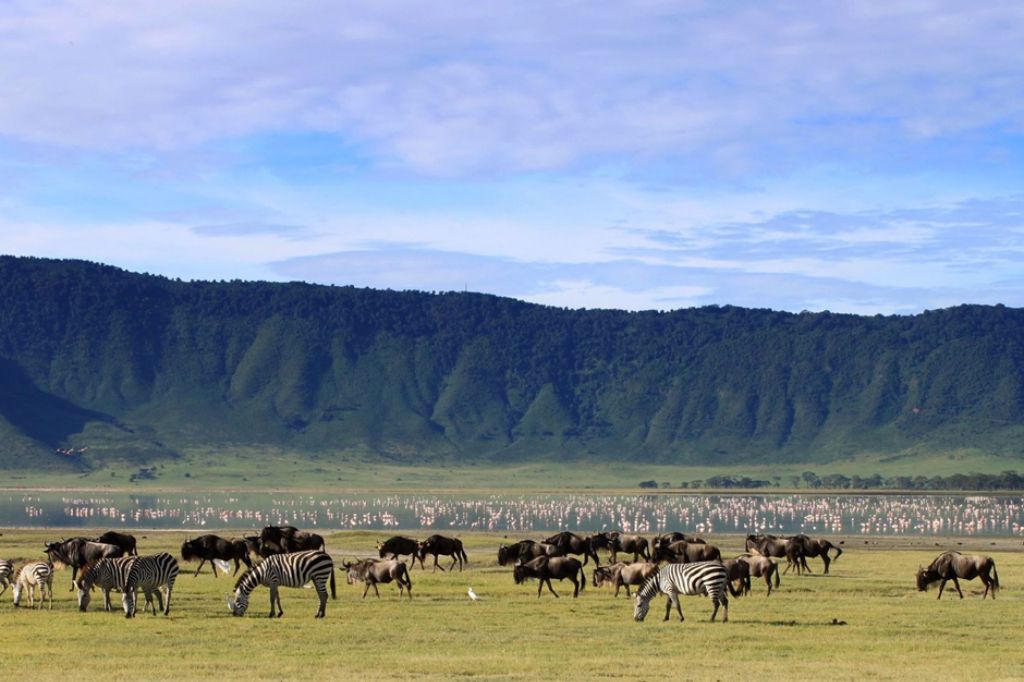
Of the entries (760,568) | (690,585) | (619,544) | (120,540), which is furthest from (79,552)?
(760,568)

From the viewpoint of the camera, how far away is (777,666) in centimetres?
2484

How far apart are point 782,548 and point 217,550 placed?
51.9 ft

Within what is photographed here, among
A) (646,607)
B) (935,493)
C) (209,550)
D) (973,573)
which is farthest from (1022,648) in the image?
(935,493)

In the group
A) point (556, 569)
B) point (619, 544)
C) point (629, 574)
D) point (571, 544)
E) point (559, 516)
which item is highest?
point (571, 544)

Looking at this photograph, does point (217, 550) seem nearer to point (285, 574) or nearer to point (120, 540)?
point (120, 540)

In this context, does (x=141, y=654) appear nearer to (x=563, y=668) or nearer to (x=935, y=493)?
(x=563, y=668)

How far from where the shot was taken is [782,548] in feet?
146

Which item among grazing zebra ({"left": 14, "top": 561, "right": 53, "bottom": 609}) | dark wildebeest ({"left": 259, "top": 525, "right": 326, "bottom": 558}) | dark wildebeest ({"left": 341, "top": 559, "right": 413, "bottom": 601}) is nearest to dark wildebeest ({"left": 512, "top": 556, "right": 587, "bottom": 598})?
dark wildebeest ({"left": 341, "top": 559, "right": 413, "bottom": 601})

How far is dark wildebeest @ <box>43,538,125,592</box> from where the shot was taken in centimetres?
3638

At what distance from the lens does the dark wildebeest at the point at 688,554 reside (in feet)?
128

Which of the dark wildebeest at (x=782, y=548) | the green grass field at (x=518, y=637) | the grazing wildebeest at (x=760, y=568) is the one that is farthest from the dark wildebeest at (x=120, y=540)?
the dark wildebeest at (x=782, y=548)

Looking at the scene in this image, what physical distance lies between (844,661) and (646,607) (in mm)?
5897

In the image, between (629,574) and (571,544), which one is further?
(571,544)

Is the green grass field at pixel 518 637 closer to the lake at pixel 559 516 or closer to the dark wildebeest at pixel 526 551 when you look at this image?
the dark wildebeest at pixel 526 551
